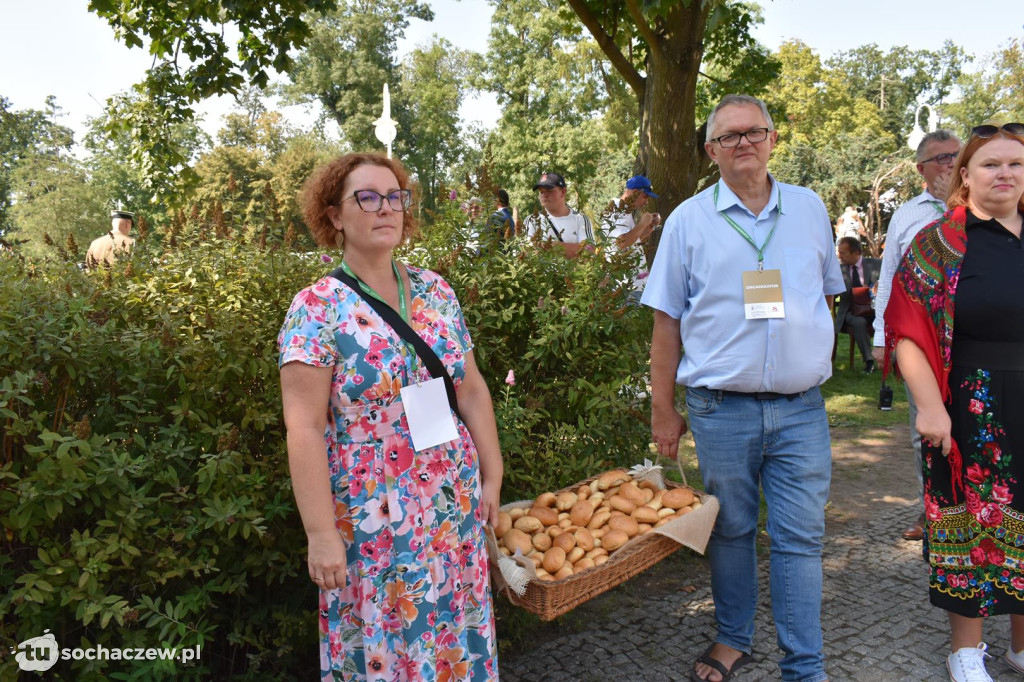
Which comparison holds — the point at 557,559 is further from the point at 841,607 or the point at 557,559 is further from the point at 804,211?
the point at 841,607

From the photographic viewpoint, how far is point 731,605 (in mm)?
3232

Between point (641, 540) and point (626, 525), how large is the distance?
0.13 meters

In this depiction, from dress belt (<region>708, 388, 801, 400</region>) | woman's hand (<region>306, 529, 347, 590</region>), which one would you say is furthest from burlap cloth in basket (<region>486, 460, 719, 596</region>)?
woman's hand (<region>306, 529, 347, 590</region>)

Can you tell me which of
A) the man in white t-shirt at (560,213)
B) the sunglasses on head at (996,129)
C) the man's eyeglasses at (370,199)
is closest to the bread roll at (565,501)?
the man's eyeglasses at (370,199)

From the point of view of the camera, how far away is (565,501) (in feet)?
10.0

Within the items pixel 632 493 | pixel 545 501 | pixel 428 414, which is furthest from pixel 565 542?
pixel 428 414

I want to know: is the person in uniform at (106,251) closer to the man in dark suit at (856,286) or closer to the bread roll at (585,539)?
the bread roll at (585,539)

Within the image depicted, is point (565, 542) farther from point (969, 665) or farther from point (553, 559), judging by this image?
point (969, 665)

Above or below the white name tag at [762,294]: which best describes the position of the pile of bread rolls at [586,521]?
below

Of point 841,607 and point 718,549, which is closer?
point 718,549

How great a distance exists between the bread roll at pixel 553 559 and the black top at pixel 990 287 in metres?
1.81

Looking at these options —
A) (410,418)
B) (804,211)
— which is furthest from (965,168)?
(410,418)

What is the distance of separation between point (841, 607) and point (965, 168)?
6.93ft

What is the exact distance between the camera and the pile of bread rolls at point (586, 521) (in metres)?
2.66
